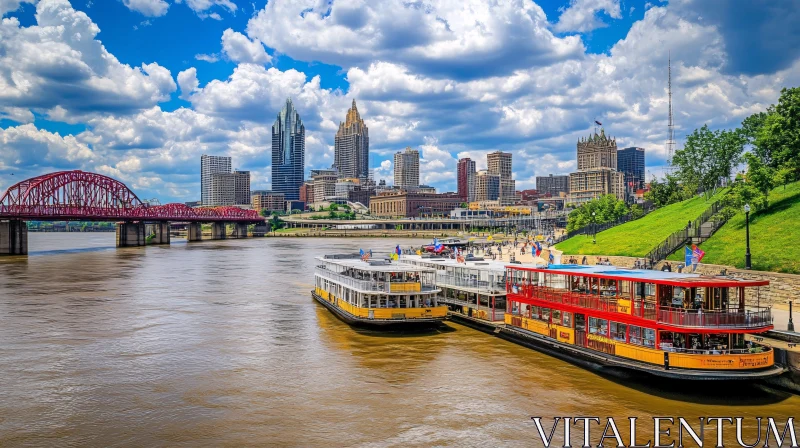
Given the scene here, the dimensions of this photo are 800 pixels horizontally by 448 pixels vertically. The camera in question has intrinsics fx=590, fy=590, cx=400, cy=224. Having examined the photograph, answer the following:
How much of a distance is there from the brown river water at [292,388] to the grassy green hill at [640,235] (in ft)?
112

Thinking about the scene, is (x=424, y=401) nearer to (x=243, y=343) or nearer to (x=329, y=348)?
(x=329, y=348)

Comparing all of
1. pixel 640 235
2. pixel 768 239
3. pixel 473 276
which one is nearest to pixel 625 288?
pixel 473 276

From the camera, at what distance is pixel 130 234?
179 m

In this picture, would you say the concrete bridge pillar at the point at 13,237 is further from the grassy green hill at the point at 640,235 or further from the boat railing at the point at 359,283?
the grassy green hill at the point at 640,235

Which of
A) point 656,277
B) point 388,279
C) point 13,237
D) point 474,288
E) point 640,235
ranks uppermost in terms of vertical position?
point 640,235

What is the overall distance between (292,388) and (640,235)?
58692 mm

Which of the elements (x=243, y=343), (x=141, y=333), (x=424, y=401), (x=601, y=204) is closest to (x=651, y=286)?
(x=424, y=401)

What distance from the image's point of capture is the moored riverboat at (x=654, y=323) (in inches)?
1003

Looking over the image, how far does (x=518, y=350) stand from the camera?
35719mm

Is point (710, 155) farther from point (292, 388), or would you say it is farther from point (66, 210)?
point (66, 210)

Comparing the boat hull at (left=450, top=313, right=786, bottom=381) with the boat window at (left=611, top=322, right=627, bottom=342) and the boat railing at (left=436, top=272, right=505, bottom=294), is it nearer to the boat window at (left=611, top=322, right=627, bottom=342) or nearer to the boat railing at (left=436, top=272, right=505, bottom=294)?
the boat window at (left=611, top=322, right=627, bottom=342)

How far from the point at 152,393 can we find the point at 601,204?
4311 inches

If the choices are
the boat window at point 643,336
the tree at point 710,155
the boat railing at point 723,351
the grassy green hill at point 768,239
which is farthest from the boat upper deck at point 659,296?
the tree at point 710,155

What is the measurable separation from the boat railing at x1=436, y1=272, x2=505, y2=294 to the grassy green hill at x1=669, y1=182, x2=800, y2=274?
1968 cm
